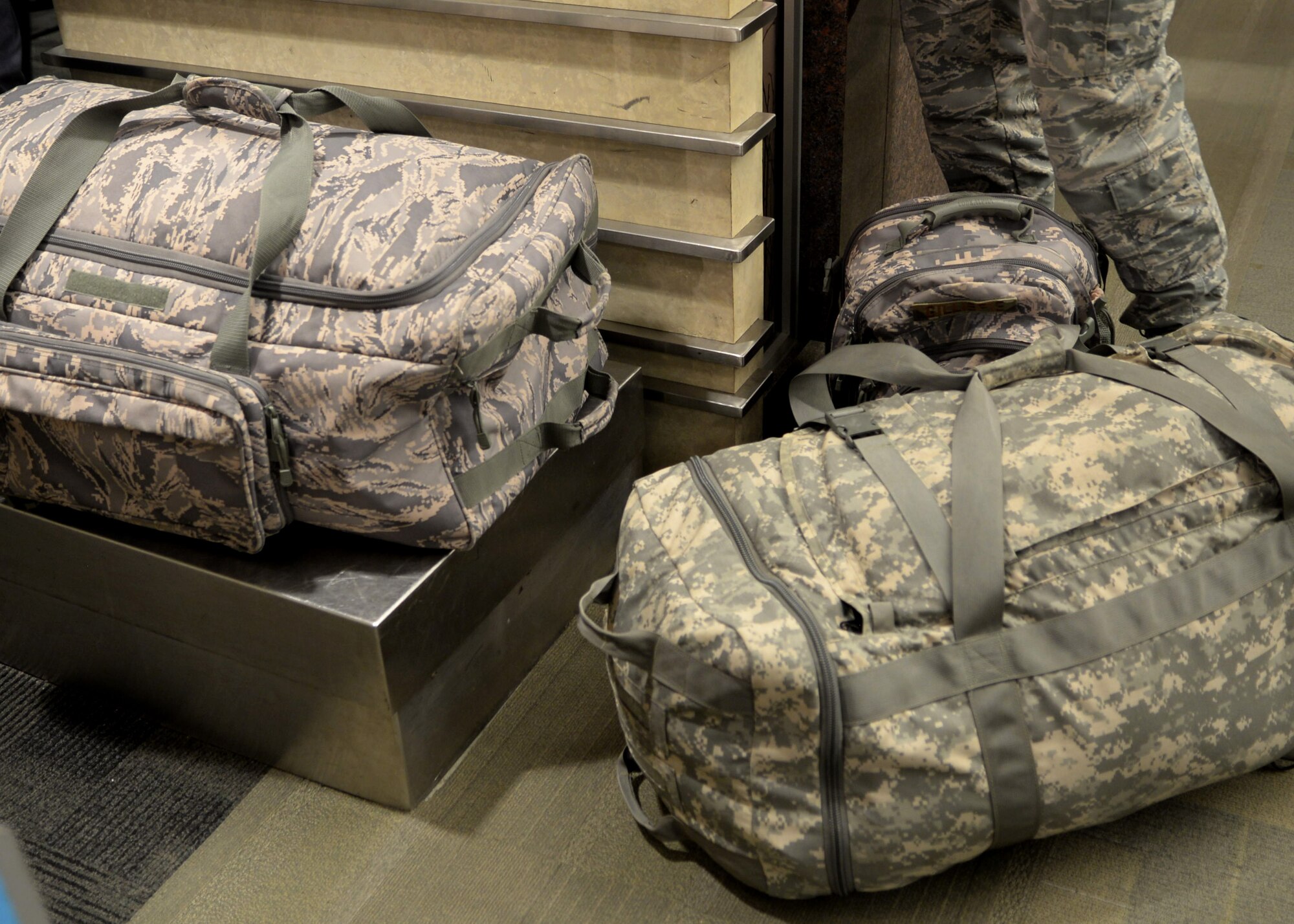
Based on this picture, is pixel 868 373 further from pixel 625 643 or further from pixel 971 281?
pixel 625 643

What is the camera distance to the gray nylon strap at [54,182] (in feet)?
4.04

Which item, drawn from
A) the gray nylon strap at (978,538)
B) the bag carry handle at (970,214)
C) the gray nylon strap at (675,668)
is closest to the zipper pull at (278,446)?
the gray nylon strap at (675,668)

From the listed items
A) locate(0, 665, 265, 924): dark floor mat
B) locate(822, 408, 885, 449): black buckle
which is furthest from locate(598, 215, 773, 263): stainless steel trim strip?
locate(0, 665, 265, 924): dark floor mat

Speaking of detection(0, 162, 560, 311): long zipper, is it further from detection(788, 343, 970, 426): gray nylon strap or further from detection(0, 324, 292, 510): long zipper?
detection(788, 343, 970, 426): gray nylon strap

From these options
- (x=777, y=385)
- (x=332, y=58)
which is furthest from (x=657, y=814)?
(x=332, y=58)

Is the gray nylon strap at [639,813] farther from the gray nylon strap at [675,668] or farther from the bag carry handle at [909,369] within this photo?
the bag carry handle at [909,369]

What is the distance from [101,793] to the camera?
53.3 inches

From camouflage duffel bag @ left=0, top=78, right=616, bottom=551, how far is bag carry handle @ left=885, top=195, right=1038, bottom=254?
441 millimetres

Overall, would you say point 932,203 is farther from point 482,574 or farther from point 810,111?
point 482,574

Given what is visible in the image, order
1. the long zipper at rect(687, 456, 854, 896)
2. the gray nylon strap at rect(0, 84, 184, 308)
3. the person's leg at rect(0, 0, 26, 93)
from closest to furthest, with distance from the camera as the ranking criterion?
the long zipper at rect(687, 456, 854, 896)
the gray nylon strap at rect(0, 84, 184, 308)
the person's leg at rect(0, 0, 26, 93)

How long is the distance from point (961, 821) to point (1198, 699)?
0.87ft

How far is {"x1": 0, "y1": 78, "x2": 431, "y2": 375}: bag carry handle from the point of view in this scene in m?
1.14

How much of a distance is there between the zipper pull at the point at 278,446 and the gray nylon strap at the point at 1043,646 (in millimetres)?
599

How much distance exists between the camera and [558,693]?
4.78 feet
